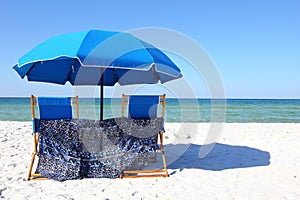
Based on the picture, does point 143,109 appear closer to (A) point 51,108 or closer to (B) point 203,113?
(A) point 51,108

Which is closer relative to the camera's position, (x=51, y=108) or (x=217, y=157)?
(x=51, y=108)

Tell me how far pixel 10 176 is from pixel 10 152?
156cm

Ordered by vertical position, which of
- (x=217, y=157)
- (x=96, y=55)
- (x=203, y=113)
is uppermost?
(x=96, y=55)

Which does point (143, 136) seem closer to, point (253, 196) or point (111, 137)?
point (111, 137)

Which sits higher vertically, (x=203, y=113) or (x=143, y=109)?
(x=143, y=109)

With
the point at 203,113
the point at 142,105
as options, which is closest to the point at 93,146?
the point at 142,105

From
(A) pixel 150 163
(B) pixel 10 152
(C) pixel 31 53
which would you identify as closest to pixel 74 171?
(A) pixel 150 163

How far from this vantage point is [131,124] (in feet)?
11.5

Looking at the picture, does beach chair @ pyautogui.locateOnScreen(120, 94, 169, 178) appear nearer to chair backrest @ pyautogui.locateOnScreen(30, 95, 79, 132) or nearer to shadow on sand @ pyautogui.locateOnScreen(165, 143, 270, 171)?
shadow on sand @ pyautogui.locateOnScreen(165, 143, 270, 171)

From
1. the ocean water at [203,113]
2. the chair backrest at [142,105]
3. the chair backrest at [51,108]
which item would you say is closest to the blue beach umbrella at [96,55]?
the chair backrest at [142,105]

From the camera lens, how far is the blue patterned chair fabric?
3314 millimetres

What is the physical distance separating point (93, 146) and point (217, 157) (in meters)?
2.36

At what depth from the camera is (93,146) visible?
3439 mm

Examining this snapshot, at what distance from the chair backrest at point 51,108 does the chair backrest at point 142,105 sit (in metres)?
0.77
